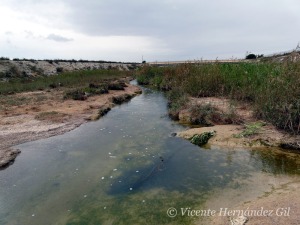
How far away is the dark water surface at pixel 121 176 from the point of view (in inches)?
183

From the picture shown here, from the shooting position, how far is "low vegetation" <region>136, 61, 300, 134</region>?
24.5 ft

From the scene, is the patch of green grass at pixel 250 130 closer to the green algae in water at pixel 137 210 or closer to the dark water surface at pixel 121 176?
the dark water surface at pixel 121 176

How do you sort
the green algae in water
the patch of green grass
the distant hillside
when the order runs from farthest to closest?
the distant hillside → the patch of green grass → the green algae in water

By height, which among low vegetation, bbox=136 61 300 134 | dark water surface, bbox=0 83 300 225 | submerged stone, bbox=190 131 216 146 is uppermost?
low vegetation, bbox=136 61 300 134

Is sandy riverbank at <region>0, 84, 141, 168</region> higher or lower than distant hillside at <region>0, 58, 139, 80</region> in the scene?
lower

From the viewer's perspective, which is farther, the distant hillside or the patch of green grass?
the distant hillside

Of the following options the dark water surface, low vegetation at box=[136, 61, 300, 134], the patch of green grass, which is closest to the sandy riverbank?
the dark water surface

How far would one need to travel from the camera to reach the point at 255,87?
1050cm

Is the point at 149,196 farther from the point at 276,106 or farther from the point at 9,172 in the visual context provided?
the point at 276,106

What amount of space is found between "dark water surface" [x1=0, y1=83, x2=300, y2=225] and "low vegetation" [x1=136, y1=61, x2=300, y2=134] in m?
1.54

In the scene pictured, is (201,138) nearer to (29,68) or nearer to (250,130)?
(250,130)

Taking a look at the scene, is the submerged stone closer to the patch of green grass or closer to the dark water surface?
the dark water surface

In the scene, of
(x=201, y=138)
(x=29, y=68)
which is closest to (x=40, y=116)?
(x=201, y=138)

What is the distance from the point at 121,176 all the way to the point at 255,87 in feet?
22.7
